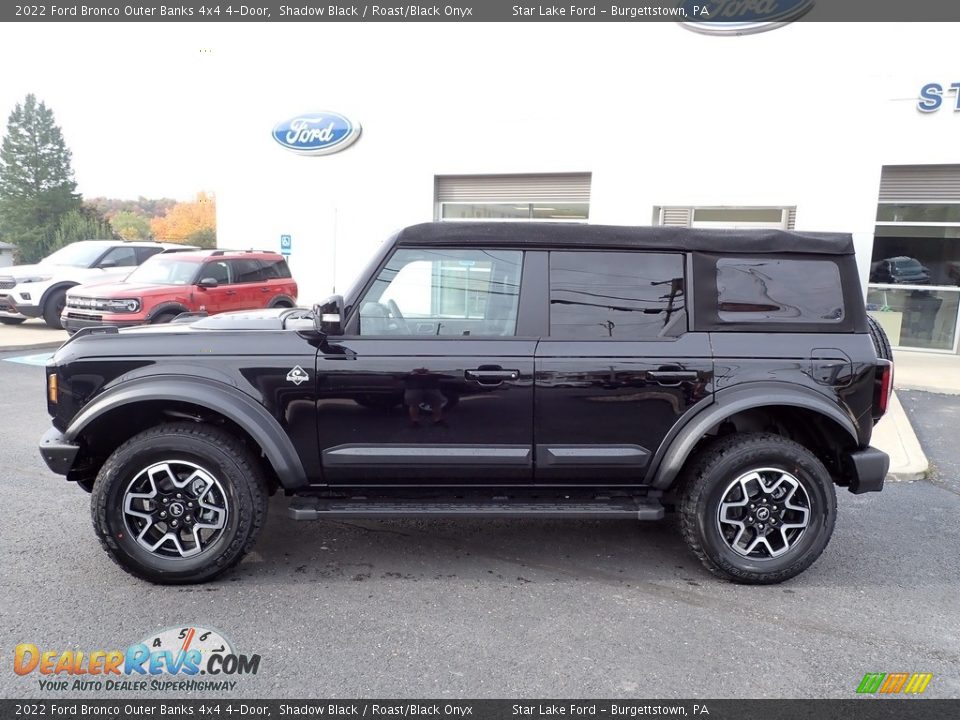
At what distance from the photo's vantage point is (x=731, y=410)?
3457 millimetres

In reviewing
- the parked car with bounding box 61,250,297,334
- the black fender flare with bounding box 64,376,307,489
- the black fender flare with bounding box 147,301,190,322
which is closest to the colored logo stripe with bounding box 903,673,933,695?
the black fender flare with bounding box 64,376,307,489

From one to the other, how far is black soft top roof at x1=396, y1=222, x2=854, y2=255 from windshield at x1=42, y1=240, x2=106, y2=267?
1265 cm

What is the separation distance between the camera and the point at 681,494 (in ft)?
12.3

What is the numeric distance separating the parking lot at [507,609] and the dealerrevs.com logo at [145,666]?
5 centimetres

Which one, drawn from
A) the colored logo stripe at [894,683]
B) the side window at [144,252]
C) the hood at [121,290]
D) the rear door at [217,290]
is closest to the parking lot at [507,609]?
the colored logo stripe at [894,683]

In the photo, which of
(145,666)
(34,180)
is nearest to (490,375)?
(145,666)

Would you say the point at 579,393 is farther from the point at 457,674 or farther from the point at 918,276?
the point at 918,276

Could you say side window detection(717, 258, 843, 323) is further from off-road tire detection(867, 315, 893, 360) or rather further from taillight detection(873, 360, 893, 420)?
off-road tire detection(867, 315, 893, 360)

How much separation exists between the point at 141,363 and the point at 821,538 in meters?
3.74

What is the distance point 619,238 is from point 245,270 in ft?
30.5

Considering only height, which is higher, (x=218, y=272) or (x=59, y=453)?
(x=218, y=272)

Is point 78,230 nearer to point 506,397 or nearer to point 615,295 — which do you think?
point 506,397

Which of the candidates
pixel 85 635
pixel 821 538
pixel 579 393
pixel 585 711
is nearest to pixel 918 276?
pixel 821 538

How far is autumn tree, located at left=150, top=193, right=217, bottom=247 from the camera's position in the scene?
66.4 m
